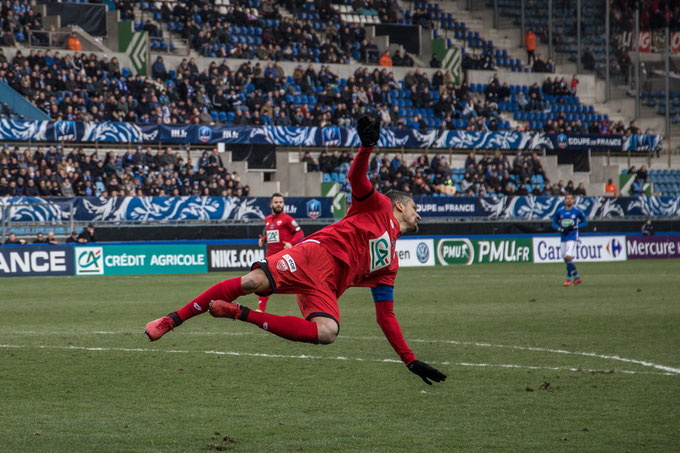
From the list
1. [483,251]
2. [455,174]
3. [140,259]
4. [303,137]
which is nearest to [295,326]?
[140,259]

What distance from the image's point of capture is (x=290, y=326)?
720 centimetres

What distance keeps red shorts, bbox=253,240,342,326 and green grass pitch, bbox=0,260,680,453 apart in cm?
103

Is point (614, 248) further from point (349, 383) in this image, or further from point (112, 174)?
point (349, 383)

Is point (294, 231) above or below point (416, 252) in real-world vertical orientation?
above

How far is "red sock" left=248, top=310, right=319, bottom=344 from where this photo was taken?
23.5ft

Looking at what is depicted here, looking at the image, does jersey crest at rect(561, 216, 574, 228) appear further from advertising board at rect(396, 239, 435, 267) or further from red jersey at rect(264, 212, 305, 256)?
red jersey at rect(264, 212, 305, 256)

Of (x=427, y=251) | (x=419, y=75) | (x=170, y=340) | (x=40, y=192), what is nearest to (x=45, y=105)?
(x=40, y=192)

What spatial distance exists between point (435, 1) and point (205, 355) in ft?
149

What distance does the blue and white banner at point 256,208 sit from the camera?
3048cm

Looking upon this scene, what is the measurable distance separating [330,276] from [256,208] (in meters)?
27.2

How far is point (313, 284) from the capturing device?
747 centimetres

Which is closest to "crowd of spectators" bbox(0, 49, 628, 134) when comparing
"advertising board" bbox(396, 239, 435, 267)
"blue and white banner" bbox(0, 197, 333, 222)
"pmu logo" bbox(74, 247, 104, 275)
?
"blue and white banner" bbox(0, 197, 333, 222)

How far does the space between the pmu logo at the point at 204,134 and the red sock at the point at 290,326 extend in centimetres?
3040

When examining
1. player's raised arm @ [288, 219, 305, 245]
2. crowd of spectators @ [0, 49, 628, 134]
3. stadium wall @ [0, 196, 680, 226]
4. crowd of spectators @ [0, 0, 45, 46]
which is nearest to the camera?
player's raised arm @ [288, 219, 305, 245]
